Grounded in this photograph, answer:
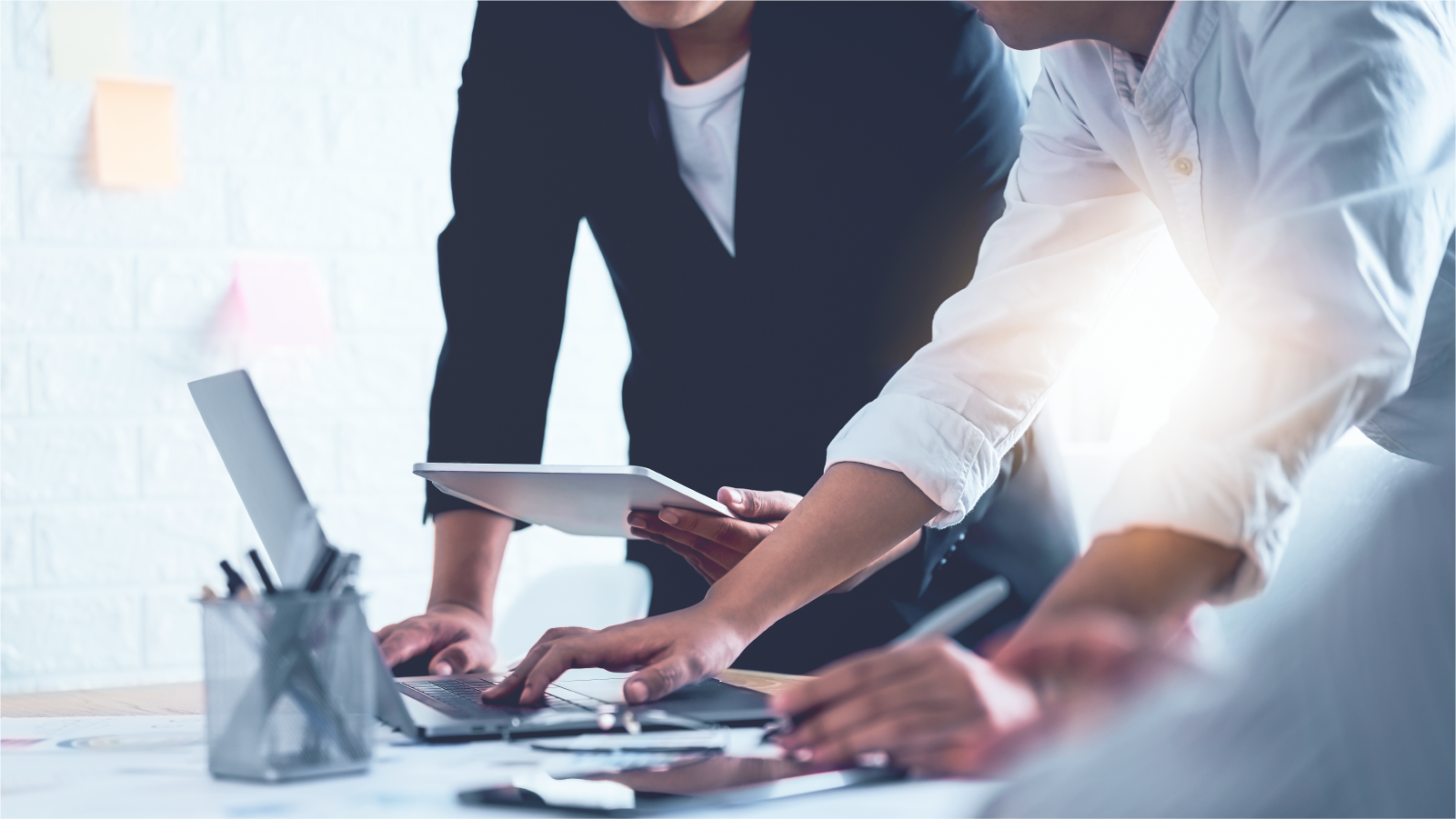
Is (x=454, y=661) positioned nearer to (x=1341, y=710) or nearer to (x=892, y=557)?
(x=892, y=557)

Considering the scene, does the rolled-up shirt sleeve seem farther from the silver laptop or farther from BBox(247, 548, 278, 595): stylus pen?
BBox(247, 548, 278, 595): stylus pen

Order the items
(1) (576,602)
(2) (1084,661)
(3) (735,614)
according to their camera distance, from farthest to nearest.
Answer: (1) (576,602) < (3) (735,614) < (2) (1084,661)

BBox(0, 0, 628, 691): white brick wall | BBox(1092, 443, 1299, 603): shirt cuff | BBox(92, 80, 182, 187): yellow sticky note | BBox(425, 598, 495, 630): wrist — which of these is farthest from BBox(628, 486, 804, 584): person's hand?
BBox(92, 80, 182, 187): yellow sticky note

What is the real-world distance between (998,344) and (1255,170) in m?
0.23

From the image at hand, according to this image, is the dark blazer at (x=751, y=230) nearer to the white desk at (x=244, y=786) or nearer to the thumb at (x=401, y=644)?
the thumb at (x=401, y=644)

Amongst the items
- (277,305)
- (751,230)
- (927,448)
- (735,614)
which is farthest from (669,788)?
(277,305)

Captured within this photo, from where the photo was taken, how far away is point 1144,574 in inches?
21.2

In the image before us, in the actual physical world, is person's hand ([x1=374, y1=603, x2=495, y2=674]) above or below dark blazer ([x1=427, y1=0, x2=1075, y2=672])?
below

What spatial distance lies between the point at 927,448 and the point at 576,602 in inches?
29.7

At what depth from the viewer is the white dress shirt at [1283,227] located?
553 mm

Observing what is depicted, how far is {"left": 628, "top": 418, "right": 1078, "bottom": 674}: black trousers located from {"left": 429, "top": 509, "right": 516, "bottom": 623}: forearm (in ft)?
0.93

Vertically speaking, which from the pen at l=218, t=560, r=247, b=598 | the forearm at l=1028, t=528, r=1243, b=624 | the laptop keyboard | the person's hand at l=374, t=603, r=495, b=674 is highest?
the forearm at l=1028, t=528, r=1243, b=624

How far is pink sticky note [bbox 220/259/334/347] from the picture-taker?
2.17 metres

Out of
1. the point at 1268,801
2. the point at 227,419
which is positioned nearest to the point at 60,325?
the point at 227,419
